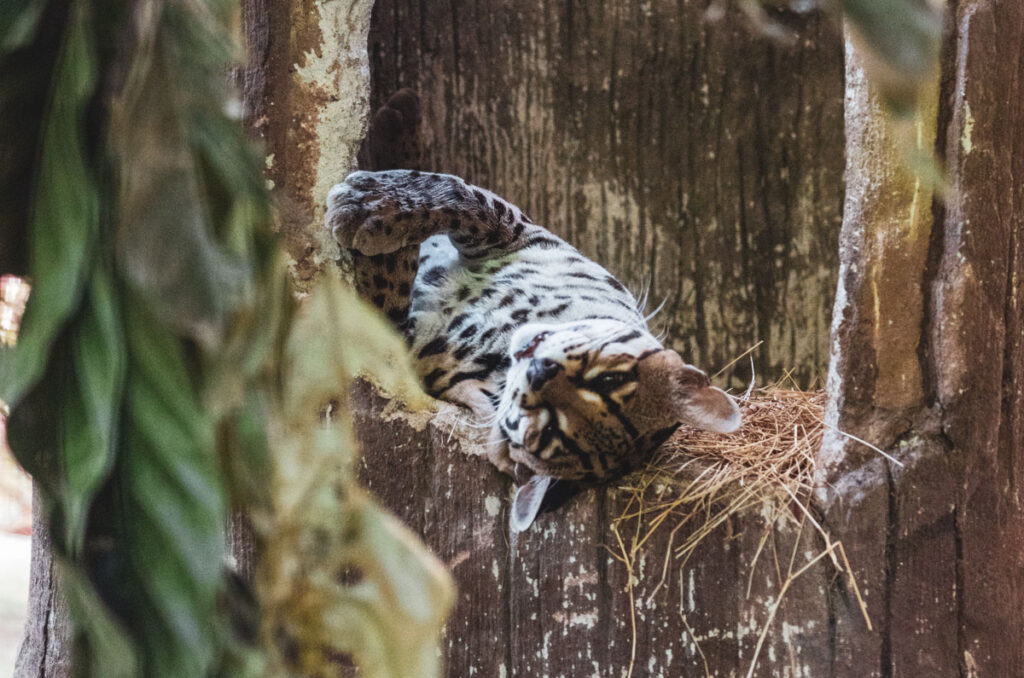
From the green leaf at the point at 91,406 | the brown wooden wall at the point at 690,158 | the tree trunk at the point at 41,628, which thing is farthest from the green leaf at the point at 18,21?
the brown wooden wall at the point at 690,158

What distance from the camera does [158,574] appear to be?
0.40 m

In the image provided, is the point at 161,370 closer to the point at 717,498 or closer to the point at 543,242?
the point at 717,498

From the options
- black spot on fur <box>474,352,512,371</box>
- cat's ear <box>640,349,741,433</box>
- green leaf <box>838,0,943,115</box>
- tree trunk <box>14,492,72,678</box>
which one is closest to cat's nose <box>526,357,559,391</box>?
cat's ear <box>640,349,741,433</box>

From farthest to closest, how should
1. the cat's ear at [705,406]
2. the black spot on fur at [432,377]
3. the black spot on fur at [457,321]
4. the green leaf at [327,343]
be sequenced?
1. the black spot on fur at [457,321]
2. the black spot on fur at [432,377]
3. the cat's ear at [705,406]
4. the green leaf at [327,343]

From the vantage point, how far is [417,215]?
187cm

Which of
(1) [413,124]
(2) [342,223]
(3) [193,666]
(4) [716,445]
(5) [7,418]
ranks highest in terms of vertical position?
(1) [413,124]

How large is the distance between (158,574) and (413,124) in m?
2.24

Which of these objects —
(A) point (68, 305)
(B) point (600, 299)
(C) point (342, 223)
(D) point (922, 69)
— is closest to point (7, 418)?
(A) point (68, 305)

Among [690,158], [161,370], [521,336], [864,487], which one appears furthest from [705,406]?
[690,158]

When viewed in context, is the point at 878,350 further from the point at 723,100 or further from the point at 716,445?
the point at 723,100

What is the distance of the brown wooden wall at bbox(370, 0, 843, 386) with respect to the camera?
275 centimetres

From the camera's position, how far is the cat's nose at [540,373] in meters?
1.76

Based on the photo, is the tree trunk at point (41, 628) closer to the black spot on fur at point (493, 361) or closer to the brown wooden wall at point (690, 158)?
the black spot on fur at point (493, 361)

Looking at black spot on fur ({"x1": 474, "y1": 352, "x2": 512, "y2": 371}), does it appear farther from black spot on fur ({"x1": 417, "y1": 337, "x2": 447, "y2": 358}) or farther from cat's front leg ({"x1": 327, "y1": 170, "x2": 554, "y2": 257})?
cat's front leg ({"x1": 327, "y1": 170, "x2": 554, "y2": 257})
